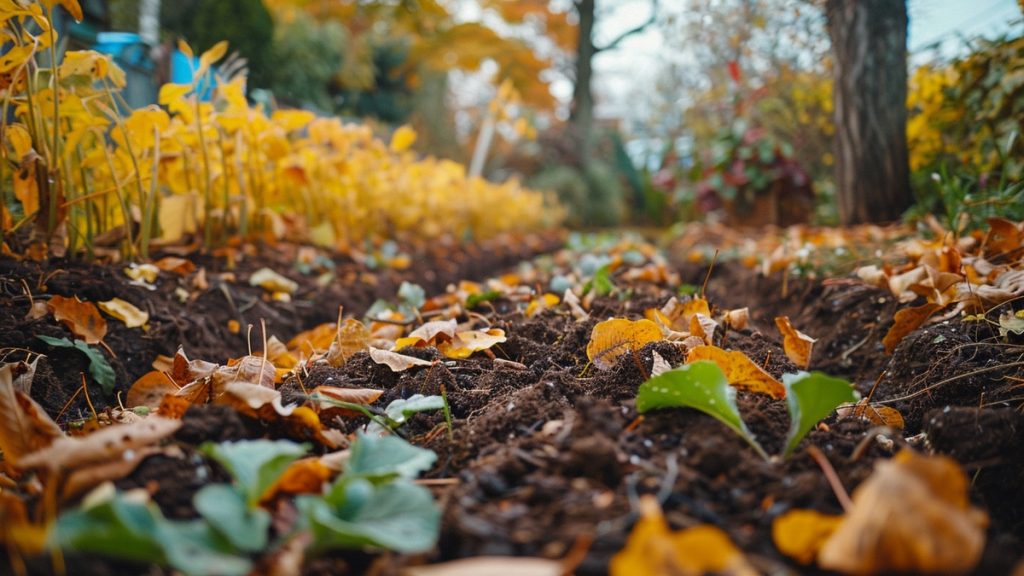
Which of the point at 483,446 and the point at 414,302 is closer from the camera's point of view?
the point at 483,446

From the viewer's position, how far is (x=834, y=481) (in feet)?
2.13

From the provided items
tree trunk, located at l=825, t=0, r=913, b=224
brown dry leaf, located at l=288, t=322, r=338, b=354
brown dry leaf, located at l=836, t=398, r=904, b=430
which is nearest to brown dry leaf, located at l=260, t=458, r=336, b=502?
brown dry leaf, located at l=288, t=322, r=338, b=354

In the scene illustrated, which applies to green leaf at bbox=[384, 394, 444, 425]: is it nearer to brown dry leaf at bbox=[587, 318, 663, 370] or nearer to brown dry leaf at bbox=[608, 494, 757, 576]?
brown dry leaf at bbox=[587, 318, 663, 370]

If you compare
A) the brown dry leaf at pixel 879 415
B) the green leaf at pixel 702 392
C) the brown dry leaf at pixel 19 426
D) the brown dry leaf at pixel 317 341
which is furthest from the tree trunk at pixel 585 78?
the brown dry leaf at pixel 19 426

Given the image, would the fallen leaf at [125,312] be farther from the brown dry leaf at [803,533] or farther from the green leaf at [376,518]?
the brown dry leaf at [803,533]

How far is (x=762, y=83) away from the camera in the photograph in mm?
5012

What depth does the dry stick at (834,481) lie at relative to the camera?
621 millimetres

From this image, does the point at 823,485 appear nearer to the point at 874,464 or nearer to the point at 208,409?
the point at 874,464

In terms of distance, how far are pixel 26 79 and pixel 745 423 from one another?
1.81 meters

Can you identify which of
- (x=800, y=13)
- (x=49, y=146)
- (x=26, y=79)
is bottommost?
(x=49, y=146)

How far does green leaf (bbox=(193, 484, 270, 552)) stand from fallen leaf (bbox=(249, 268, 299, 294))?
5.41ft

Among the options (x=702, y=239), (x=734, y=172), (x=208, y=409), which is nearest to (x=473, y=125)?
(x=734, y=172)

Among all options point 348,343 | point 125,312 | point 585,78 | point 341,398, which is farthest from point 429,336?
point 585,78

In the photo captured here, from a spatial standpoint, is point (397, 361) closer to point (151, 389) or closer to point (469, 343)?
point (469, 343)
